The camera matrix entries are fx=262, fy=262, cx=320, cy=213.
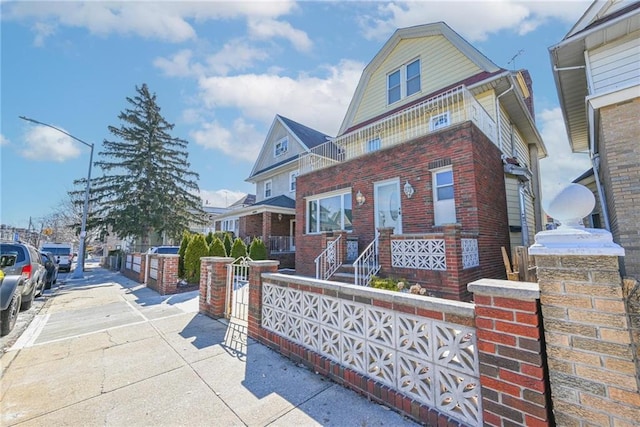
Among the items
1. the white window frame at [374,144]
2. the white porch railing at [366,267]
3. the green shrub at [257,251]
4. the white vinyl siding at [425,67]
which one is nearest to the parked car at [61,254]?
the green shrub at [257,251]

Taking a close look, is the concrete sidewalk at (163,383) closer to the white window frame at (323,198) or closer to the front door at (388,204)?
the front door at (388,204)

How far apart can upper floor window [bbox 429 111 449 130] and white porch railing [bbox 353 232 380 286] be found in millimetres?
5491

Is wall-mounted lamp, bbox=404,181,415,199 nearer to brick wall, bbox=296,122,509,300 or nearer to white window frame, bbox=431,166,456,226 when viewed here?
brick wall, bbox=296,122,509,300

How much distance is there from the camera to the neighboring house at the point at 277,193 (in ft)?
48.0

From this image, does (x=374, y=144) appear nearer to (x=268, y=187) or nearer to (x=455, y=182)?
(x=455, y=182)

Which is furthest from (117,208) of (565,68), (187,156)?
(565,68)

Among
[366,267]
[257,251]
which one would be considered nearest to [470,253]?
[366,267]

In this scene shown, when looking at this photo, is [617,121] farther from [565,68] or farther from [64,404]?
[64,404]

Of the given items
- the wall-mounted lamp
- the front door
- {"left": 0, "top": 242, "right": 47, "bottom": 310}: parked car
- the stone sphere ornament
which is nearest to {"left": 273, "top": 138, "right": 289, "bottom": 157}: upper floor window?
the front door

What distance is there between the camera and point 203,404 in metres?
2.69

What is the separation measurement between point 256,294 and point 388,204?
5422 millimetres

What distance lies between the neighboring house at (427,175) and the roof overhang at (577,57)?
1321mm

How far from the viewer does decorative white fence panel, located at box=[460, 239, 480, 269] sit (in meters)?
5.94

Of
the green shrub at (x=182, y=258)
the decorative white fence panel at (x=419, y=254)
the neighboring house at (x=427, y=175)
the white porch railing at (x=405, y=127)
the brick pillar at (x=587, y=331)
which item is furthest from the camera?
the green shrub at (x=182, y=258)
